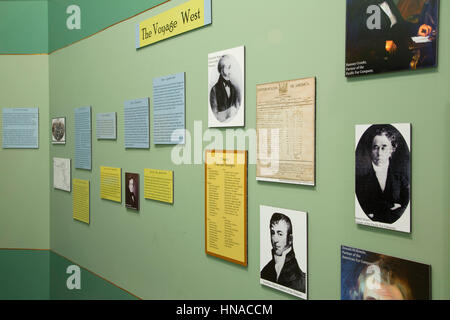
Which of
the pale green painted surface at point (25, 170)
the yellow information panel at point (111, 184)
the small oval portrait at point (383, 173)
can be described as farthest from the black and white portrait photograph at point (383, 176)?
the pale green painted surface at point (25, 170)

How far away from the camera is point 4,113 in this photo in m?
3.55

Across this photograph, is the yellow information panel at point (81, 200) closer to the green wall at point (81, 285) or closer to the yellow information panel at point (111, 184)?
the yellow information panel at point (111, 184)

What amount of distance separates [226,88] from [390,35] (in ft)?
2.51

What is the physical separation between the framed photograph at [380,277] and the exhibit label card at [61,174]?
2.63 meters

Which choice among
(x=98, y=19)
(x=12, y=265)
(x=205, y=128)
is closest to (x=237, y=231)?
(x=205, y=128)

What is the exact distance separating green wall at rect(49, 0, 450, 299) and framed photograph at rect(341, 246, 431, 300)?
30mm

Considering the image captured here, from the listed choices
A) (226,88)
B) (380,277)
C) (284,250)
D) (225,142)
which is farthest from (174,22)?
(380,277)

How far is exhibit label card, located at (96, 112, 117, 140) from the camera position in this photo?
2.60 meters

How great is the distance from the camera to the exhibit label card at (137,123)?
2.29m

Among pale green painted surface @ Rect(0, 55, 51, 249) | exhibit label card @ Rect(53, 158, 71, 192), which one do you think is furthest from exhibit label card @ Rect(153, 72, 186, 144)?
pale green painted surface @ Rect(0, 55, 51, 249)

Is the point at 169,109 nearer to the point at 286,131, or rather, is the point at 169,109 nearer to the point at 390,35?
the point at 286,131

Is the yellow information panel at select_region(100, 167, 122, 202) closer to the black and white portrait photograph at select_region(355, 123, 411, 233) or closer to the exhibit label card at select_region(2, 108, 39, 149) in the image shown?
the exhibit label card at select_region(2, 108, 39, 149)

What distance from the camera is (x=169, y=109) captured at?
2.10 m
